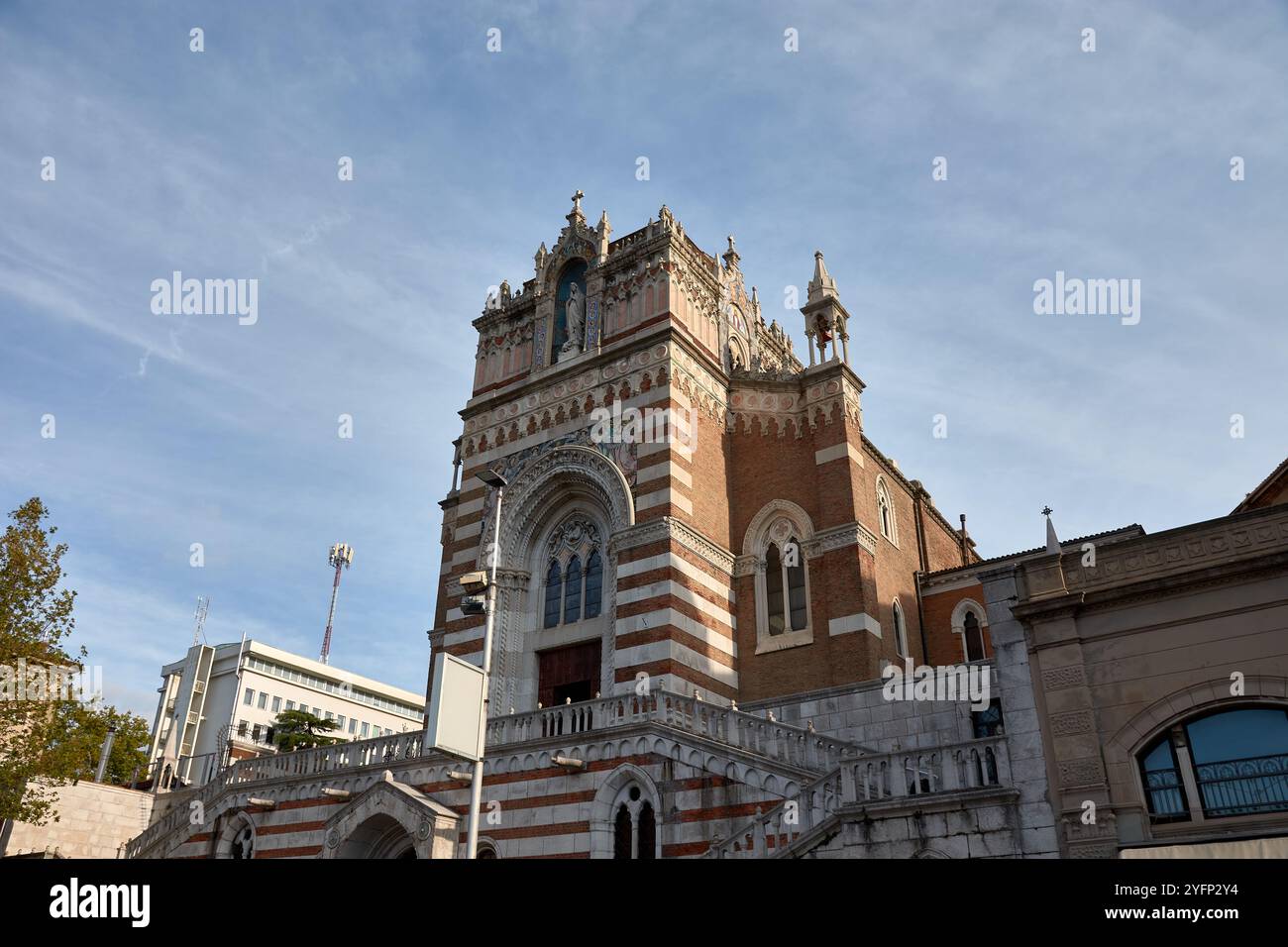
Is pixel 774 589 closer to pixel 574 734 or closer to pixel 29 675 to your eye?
pixel 574 734

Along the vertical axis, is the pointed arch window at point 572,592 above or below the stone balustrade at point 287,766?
above

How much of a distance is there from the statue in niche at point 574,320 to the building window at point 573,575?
612 centimetres

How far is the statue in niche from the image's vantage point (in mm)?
33094

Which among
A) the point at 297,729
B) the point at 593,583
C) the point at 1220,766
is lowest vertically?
the point at 1220,766

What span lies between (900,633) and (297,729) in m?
38.8

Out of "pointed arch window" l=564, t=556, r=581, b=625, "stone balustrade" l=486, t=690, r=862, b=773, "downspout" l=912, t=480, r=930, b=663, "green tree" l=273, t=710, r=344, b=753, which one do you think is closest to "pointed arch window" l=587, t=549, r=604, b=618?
"pointed arch window" l=564, t=556, r=581, b=625

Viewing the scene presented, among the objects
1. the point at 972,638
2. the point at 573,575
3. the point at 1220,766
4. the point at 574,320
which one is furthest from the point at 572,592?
the point at 1220,766

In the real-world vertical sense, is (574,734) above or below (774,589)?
below

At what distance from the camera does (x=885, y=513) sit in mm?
31656

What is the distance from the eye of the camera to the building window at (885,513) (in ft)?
103

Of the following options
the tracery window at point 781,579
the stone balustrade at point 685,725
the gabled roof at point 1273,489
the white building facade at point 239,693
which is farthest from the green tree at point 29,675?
the white building facade at point 239,693

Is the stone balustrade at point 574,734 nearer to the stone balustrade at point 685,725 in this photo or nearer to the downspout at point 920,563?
the stone balustrade at point 685,725
